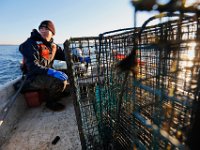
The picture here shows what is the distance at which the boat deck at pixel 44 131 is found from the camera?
2.72 m

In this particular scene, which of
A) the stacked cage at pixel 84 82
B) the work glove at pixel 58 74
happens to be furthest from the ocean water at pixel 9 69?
the stacked cage at pixel 84 82

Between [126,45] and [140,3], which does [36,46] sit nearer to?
[126,45]

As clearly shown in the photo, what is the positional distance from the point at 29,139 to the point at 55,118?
731mm

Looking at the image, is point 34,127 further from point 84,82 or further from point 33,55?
point 84,82

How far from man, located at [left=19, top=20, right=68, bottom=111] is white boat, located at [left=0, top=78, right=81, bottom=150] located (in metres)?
0.38

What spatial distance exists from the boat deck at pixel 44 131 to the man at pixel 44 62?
13.6 inches

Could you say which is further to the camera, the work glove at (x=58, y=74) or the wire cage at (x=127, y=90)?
the work glove at (x=58, y=74)

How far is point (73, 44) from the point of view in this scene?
1.81 meters

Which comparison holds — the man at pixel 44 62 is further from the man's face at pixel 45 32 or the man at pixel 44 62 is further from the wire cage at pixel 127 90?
the wire cage at pixel 127 90

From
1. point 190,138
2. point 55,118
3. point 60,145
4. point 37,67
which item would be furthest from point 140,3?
point 55,118

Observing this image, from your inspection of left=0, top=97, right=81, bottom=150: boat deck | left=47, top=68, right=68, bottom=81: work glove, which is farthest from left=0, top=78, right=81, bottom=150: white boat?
left=47, top=68, right=68, bottom=81: work glove

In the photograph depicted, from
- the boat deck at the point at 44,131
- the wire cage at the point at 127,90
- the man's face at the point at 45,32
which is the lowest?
the boat deck at the point at 44,131

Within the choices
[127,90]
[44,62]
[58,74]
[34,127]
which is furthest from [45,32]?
[127,90]

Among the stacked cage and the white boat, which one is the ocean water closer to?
the white boat
